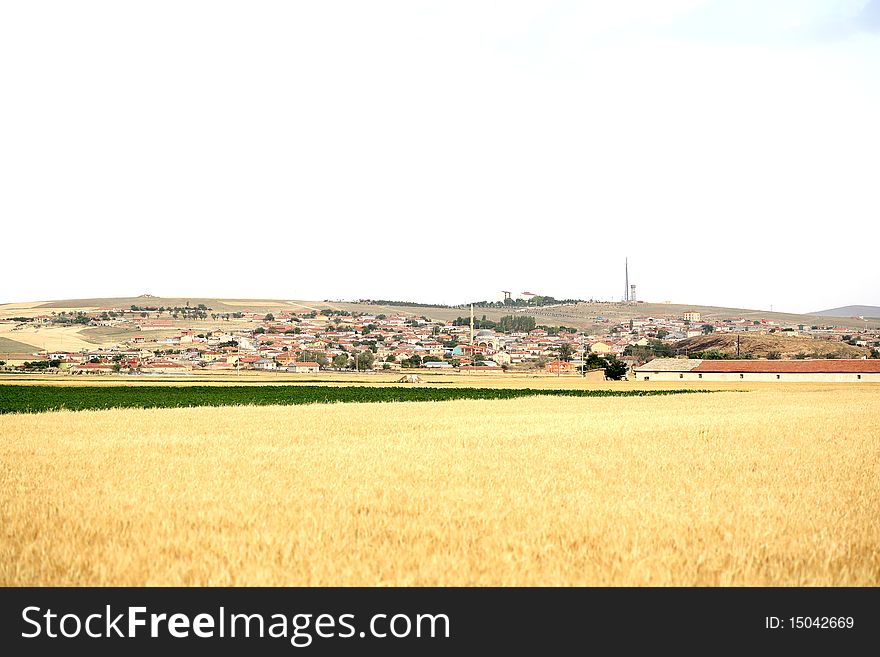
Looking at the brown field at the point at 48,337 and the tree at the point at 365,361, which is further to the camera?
the brown field at the point at 48,337

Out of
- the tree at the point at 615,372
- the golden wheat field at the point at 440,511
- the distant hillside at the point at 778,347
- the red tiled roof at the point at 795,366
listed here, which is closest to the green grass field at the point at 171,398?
the golden wheat field at the point at 440,511

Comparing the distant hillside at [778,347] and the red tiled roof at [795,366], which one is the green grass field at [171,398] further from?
the distant hillside at [778,347]

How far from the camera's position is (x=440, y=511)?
1112 cm

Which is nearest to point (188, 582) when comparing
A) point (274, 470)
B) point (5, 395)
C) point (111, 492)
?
point (111, 492)

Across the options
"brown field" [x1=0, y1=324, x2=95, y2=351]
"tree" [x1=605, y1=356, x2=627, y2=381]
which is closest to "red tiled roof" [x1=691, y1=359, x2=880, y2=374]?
"tree" [x1=605, y1=356, x2=627, y2=381]

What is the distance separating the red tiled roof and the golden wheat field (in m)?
83.6

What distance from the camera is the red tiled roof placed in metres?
100

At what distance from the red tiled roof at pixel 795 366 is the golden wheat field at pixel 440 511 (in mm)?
83645

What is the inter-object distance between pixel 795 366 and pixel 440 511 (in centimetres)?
10143

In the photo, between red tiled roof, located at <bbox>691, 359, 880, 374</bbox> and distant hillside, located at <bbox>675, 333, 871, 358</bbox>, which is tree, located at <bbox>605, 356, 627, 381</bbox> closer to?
red tiled roof, located at <bbox>691, 359, 880, 374</bbox>

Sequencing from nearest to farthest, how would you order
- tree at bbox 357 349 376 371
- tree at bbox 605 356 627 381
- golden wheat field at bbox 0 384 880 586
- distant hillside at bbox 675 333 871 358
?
1. golden wheat field at bbox 0 384 880 586
2. tree at bbox 605 356 627 381
3. distant hillside at bbox 675 333 871 358
4. tree at bbox 357 349 376 371

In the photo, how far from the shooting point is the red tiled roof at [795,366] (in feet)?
329
